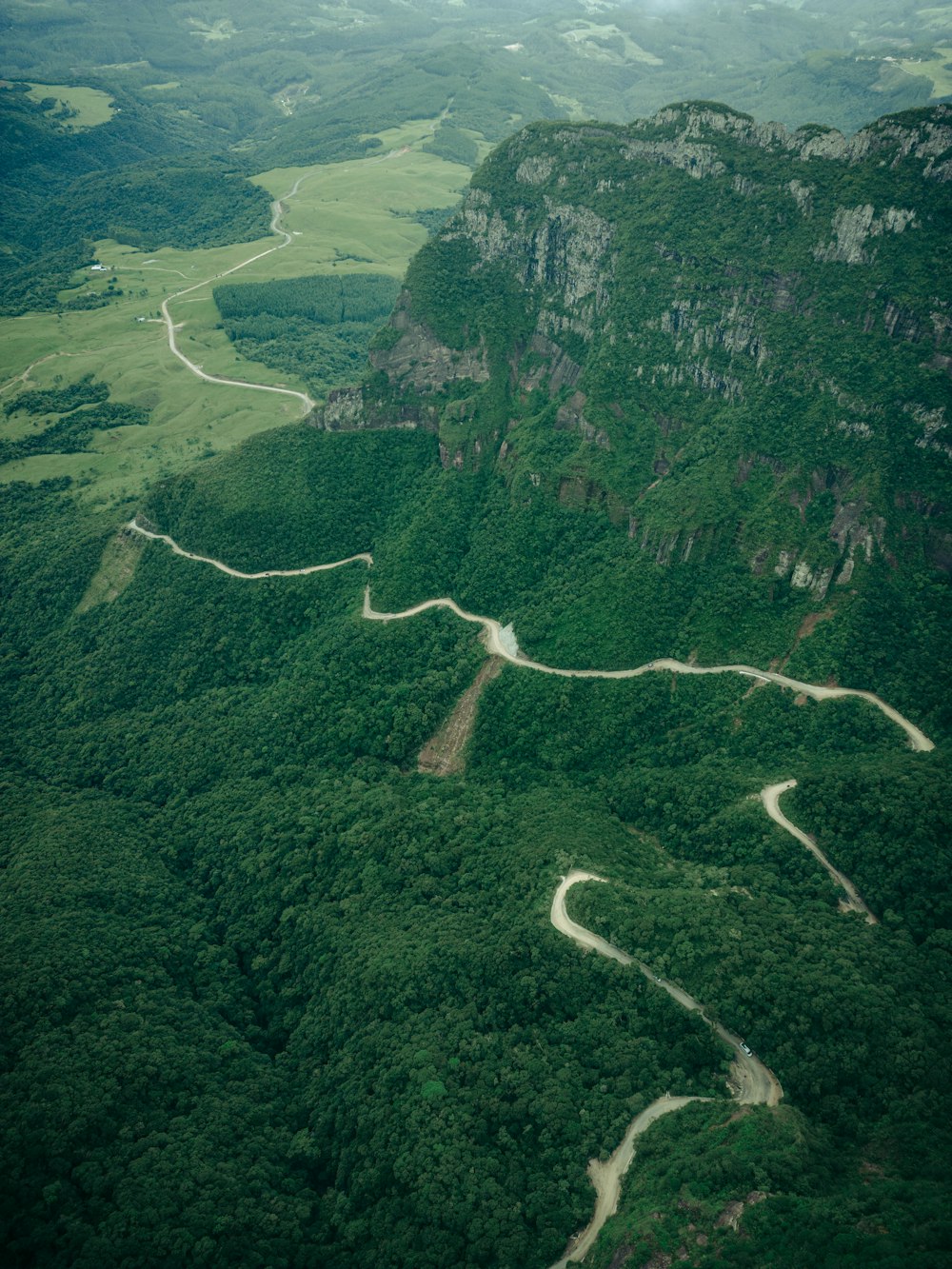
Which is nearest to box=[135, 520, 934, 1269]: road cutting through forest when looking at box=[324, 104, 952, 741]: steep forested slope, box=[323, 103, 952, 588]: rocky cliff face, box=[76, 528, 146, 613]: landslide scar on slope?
box=[324, 104, 952, 741]: steep forested slope

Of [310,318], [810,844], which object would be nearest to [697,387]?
[810,844]

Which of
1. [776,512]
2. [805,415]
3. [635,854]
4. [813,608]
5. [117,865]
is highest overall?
[805,415]

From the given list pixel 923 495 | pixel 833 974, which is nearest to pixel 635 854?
pixel 833 974

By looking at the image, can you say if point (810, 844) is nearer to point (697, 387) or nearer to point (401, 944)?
point (401, 944)

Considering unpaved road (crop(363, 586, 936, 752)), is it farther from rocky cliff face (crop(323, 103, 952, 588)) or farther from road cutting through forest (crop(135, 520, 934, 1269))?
rocky cliff face (crop(323, 103, 952, 588))

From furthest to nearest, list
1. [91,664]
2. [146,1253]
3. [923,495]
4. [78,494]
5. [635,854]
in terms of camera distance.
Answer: [78,494], [91,664], [923,495], [635,854], [146,1253]

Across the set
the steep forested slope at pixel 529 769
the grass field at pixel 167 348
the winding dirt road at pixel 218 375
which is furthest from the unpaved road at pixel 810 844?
the grass field at pixel 167 348

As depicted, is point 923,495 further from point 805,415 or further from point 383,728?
point 383,728
